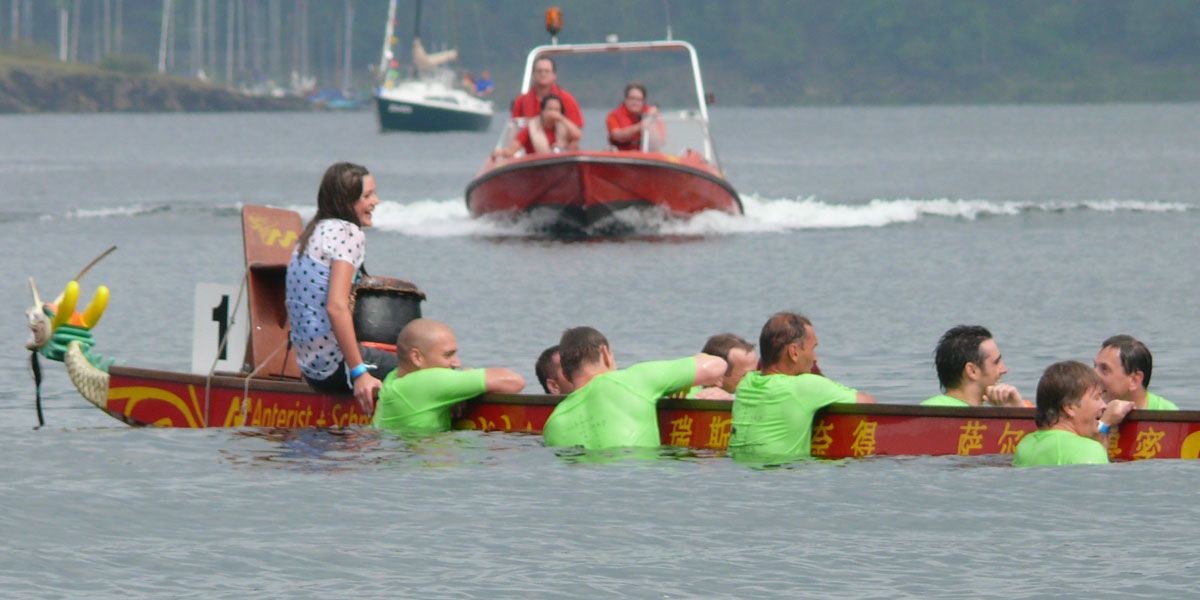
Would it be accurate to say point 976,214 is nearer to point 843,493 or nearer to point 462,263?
point 462,263

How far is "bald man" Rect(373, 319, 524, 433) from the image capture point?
39.0 feet

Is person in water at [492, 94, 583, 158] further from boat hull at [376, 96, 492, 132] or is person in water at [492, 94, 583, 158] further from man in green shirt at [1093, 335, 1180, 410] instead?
boat hull at [376, 96, 492, 132]

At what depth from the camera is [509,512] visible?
11.3 metres

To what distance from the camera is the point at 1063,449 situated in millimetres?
10430

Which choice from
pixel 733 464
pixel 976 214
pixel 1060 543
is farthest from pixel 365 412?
pixel 976 214

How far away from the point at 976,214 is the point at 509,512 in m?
30.5

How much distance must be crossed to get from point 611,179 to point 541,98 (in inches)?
81.7

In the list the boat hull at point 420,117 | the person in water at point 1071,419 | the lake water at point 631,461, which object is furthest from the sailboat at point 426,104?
the person in water at point 1071,419

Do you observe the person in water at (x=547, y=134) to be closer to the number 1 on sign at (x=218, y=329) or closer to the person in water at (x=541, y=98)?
the person in water at (x=541, y=98)

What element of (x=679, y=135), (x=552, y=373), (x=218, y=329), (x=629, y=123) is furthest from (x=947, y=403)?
(x=679, y=135)

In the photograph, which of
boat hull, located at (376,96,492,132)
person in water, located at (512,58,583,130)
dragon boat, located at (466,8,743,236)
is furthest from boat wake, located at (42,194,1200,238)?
boat hull, located at (376,96,492,132)

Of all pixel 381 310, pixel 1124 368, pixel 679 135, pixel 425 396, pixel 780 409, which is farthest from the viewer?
pixel 679 135

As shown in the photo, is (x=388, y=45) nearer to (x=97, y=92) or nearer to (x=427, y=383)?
(x=97, y=92)

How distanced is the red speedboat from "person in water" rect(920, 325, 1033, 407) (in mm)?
17773
